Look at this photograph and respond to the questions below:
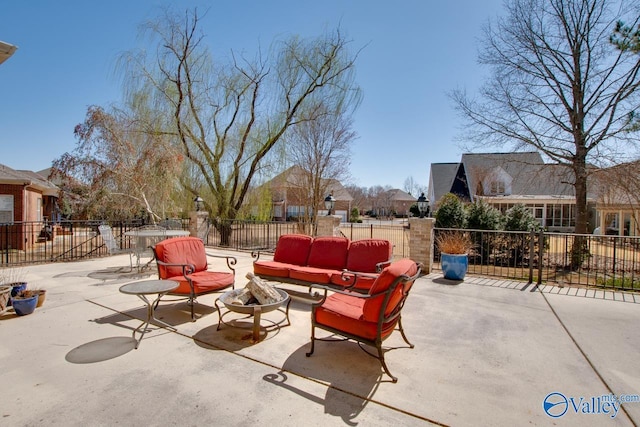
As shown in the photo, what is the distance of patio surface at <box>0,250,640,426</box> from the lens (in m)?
2.37

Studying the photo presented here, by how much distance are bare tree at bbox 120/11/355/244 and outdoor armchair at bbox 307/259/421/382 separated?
1021 centimetres

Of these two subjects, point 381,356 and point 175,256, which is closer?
point 381,356

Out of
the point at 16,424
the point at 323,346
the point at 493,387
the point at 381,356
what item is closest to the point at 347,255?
the point at 323,346

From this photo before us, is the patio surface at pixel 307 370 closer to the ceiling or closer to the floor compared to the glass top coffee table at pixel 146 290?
closer to the floor

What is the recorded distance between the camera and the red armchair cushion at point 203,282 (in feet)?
14.2

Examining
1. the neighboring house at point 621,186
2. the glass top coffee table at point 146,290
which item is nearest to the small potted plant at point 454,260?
the glass top coffee table at point 146,290

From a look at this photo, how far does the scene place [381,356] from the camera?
2896mm

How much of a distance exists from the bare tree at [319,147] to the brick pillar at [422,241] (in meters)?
7.47

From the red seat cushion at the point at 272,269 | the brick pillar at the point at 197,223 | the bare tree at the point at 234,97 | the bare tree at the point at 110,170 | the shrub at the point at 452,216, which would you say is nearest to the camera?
the red seat cushion at the point at 272,269

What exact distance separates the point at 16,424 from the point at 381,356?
8.91 feet

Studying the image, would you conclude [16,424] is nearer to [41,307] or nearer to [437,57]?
[41,307]

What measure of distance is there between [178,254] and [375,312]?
3.22 m

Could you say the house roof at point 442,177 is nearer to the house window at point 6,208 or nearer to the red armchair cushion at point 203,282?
the red armchair cushion at point 203,282

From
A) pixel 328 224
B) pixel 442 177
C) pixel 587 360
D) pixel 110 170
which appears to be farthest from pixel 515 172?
pixel 110 170
